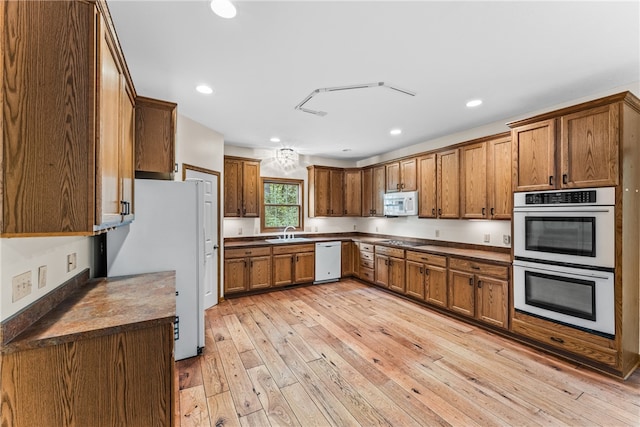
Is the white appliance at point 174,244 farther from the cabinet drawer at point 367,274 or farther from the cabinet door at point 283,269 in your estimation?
the cabinet drawer at point 367,274

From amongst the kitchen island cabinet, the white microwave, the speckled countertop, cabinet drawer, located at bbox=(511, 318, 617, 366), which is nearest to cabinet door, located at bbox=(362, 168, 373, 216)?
the white microwave

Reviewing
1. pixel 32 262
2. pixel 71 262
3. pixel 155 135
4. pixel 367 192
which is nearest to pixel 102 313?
pixel 32 262

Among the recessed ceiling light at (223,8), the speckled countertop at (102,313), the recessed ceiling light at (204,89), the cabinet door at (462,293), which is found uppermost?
the recessed ceiling light at (204,89)

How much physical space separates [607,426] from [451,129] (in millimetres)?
3542

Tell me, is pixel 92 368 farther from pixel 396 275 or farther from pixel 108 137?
Result: pixel 396 275

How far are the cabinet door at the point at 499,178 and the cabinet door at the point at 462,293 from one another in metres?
0.88

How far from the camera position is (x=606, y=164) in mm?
2373

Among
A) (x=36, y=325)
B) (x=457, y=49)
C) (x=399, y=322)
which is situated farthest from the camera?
(x=399, y=322)

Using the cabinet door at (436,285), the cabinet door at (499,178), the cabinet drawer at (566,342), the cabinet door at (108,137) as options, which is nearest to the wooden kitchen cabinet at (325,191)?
the cabinet door at (436,285)

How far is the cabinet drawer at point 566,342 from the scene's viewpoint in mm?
2367

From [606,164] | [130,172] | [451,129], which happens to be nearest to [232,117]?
[130,172]

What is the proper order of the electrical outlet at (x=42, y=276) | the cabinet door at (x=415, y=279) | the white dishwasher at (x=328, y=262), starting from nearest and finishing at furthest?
the electrical outlet at (x=42, y=276) < the cabinet door at (x=415, y=279) < the white dishwasher at (x=328, y=262)

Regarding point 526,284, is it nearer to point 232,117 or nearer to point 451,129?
point 451,129

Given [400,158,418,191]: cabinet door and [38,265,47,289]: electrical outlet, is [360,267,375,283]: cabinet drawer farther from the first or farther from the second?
[38,265,47,289]: electrical outlet
